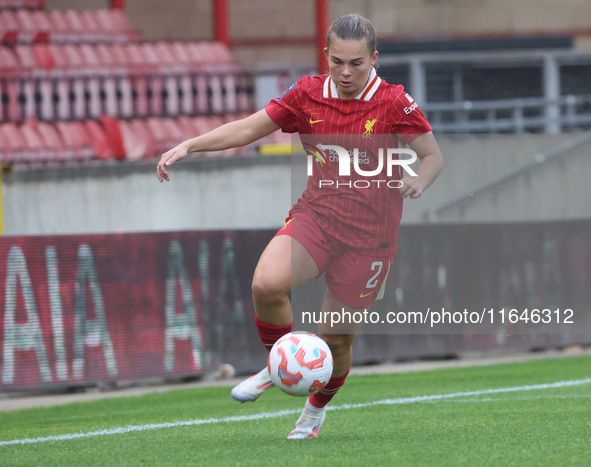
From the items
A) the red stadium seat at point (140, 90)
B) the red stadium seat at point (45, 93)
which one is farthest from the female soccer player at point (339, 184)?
the red stadium seat at point (140, 90)

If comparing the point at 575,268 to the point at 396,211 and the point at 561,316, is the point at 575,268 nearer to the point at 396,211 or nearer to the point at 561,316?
the point at 561,316

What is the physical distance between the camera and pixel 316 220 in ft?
18.6

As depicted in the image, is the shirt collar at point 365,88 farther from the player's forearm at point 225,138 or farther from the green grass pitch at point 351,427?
the green grass pitch at point 351,427

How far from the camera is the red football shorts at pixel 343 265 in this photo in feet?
18.4

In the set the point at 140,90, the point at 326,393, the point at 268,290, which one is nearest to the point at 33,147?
the point at 140,90

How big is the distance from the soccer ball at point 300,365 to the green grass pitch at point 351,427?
349 mm

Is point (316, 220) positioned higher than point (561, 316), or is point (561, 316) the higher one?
point (316, 220)

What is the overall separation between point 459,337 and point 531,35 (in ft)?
51.5

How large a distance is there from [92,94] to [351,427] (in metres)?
10.6

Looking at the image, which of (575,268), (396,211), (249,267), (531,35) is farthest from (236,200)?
(531,35)

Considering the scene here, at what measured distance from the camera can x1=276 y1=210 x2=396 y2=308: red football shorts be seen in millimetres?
5621

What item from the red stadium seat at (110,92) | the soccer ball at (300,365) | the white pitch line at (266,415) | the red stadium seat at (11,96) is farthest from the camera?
the red stadium seat at (110,92)

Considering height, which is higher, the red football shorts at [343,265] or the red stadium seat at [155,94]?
the red stadium seat at [155,94]

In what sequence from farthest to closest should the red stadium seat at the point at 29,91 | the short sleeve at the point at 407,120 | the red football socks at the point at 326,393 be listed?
the red stadium seat at the point at 29,91 < the red football socks at the point at 326,393 < the short sleeve at the point at 407,120
